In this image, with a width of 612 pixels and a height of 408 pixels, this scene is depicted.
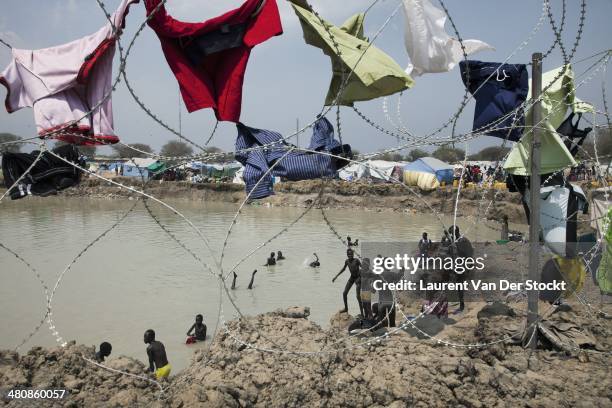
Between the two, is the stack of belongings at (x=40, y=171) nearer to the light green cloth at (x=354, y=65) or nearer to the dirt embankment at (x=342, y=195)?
the light green cloth at (x=354, y=65)

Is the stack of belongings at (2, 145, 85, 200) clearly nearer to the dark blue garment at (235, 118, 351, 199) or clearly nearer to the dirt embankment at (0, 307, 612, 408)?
the dark blue garment at (235, 118, 351, 199)

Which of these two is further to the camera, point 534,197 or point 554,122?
point 554,122

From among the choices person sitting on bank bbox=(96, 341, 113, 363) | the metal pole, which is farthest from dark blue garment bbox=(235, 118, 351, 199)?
person sitting on bank bbox=(96, 341, 113, 363)

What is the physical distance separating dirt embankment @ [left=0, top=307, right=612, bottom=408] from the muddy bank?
1630 centimetres

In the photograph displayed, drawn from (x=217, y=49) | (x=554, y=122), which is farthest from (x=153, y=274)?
(x=554, y=122)

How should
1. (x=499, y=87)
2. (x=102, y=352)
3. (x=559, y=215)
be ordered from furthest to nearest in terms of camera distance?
(x=102, y=352)
(x=559, y=215)
(x=499, y=87)

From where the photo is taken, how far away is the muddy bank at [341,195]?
76.1 feet

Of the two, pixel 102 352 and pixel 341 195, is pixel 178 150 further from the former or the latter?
pixel 102 352

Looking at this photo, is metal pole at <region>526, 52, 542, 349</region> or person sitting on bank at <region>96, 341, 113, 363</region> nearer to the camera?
metal pole at <region>526, 52, 542, 349</region>

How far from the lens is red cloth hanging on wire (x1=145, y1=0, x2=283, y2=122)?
151 inches

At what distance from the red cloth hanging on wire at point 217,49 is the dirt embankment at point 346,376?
6.83ft

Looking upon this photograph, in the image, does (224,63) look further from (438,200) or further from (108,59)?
(438,200)

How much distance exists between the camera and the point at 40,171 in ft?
14.0

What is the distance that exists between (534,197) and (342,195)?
24.5m
